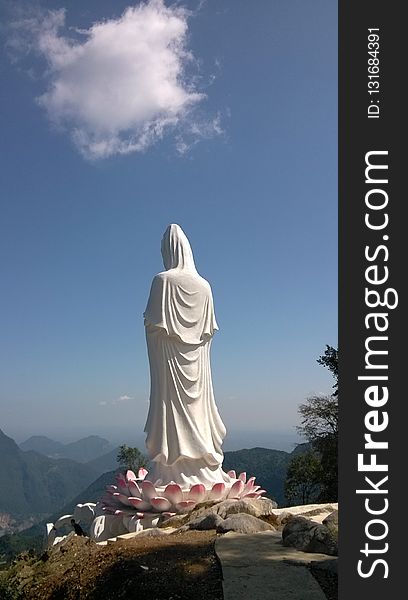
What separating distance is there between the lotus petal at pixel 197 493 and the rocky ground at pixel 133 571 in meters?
2.09

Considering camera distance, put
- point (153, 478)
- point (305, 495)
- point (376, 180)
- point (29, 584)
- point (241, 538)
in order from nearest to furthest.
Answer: point (376, 180), point (29, 584), point (241, 538), point (153, 478), point (305, 495)

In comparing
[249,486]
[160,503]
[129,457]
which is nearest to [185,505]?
[160,503]

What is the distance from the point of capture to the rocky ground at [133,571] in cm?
410

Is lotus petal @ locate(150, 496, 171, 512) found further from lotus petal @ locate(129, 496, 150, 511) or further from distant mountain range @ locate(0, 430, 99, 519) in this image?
distant mountain range @ locate(0, 430, 99, 519)

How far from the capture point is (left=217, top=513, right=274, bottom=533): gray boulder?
558 centimetres

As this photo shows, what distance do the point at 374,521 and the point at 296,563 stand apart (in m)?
1.34

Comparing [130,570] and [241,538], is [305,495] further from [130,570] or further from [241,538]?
[130,570]

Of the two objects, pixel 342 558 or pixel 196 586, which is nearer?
pixel 342 558

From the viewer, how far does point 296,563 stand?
4523 millimetres

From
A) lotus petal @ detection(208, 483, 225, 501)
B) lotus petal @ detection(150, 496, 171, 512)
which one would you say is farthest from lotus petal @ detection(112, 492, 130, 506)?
lotus petal @ detection(208, 483, 225, 501)

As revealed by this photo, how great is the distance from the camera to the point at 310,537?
4.93 meters

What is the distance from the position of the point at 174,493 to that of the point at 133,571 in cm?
365

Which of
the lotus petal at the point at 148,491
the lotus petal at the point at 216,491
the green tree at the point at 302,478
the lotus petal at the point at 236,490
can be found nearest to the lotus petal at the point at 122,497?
the lotus petal at the point at 148,491

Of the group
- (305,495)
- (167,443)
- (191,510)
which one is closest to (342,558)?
(191,510)
